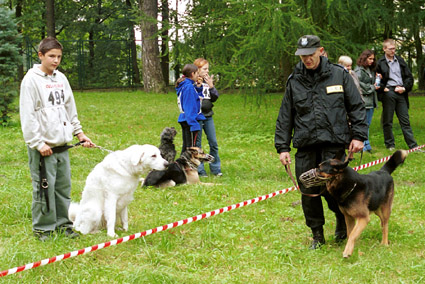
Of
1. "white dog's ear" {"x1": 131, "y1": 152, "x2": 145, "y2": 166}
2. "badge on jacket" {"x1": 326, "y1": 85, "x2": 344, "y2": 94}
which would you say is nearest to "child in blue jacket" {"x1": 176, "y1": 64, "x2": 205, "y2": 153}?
"white dog's ear" {"x1": 131, "y1": 152, "x2": 145, "y2": 166}

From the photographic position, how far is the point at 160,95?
75.0ft

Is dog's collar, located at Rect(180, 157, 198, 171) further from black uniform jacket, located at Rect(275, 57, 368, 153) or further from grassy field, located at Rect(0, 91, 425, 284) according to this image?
black uniform jacket, located at Rect(275, 57, 368, 153)

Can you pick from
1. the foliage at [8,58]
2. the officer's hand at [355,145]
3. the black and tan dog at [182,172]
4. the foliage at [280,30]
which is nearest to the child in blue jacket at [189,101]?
the black and tan dog at [182,172]

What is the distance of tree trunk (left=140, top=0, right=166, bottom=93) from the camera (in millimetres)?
22609

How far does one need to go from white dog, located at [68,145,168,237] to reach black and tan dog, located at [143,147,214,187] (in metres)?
2.40

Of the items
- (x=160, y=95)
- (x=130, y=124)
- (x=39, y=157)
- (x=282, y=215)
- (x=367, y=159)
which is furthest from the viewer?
(x=160, y=95)

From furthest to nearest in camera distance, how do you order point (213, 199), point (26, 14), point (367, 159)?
1. point (26, 14)
2. point (367, 159)
3. point (213, 199)

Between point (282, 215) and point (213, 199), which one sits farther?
point (213, 199)

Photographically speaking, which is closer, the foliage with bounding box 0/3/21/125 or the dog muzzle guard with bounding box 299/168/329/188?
the dog muzzle guard with bounding box 299/168/329/188

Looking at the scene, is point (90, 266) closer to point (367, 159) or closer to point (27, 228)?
point (27, 228)

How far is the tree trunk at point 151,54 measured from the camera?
22609mm

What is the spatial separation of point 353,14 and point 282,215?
24.5 feet

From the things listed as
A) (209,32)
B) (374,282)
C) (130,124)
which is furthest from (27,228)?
(209,32)

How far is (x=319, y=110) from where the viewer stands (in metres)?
4.80
